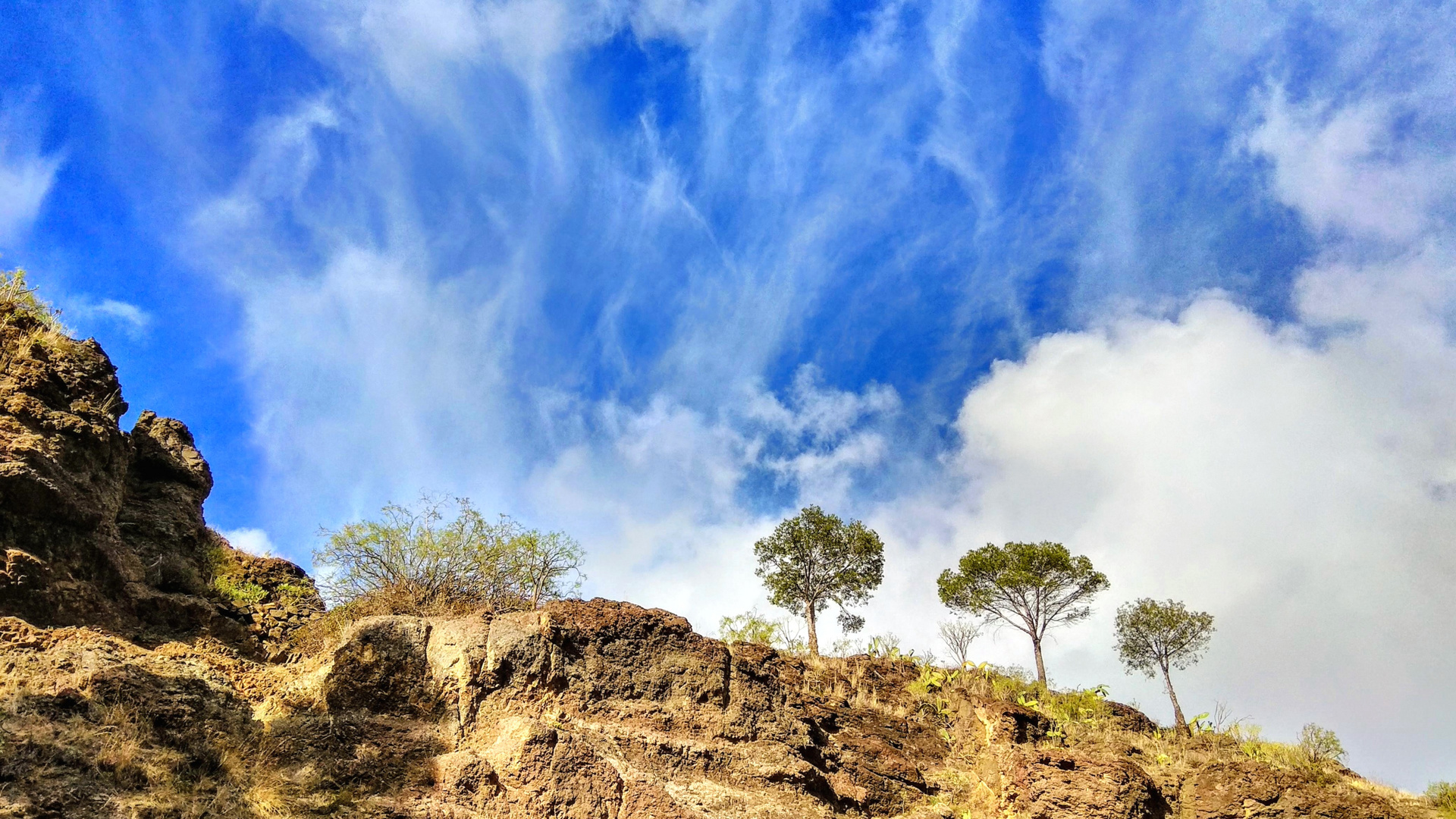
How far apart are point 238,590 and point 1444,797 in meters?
18.9

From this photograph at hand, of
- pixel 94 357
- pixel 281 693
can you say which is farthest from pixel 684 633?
pixel 94 357

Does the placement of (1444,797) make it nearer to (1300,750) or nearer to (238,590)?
(1300,750)

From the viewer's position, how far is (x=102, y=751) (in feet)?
20.5

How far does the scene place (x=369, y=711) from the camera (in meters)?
8.73

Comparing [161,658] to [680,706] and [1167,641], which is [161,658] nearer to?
[680,706]

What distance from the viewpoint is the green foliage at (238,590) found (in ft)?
36.1

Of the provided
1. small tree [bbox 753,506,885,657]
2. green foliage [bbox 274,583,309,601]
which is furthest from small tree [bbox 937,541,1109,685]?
green foliage [bbox 274,583,309,601]

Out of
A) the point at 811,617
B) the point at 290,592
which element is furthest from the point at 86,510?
the point at 811,617

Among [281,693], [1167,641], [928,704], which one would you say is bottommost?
[281,693]

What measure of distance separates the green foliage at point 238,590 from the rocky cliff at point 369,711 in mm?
46

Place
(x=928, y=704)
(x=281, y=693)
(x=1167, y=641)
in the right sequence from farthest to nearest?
(x=1167, y=641) < (x=928, y=704) < (x=281, y=693)

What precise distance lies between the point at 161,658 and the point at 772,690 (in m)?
7.21

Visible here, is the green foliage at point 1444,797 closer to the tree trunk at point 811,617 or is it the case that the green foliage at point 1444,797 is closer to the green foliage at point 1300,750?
the green foliage at point 1300,750

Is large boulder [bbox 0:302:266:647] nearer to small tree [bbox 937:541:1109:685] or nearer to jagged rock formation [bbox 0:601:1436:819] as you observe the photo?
jagged rock formation [bbox 0:601:1436:819]
